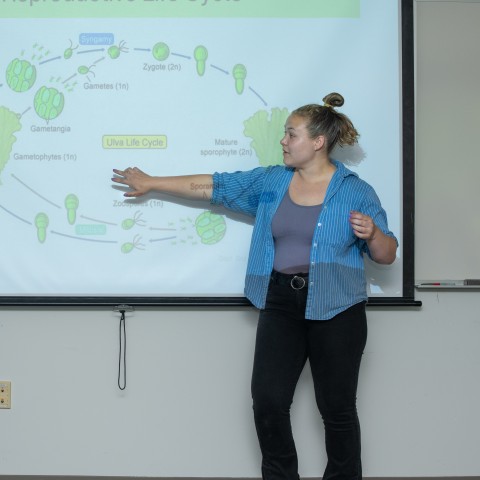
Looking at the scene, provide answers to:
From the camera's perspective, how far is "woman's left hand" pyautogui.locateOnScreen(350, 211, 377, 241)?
2.16 metres

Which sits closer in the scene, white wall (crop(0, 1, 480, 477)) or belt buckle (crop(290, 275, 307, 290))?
belt buckle (crop(290, 275, 307, 290))

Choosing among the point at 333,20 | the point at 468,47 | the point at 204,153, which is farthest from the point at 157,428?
the point at 468,47

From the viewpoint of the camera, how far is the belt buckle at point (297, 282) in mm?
2260

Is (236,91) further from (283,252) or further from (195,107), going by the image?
(283,252)

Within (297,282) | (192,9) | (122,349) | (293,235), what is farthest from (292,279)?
(192,9)

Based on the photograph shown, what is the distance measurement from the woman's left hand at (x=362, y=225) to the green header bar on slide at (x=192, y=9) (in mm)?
882

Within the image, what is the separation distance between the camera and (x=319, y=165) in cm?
238

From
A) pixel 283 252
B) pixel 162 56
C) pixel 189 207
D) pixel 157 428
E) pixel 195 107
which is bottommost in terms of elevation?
pixel 157 428

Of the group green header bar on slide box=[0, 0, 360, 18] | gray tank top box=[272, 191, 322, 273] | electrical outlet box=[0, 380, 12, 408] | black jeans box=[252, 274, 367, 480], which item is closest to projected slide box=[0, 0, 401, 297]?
green header bar on slide box=[0, 0, 360, 18]

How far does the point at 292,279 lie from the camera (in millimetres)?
2279

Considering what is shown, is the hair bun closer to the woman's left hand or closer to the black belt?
the woman's left hand

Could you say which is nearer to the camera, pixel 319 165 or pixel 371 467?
pixel 319 165

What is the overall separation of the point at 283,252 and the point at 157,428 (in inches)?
36.2

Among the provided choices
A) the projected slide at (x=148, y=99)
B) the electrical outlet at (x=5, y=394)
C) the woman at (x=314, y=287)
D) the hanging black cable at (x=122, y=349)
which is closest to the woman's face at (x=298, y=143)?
the woman at (x=314, y=287)
